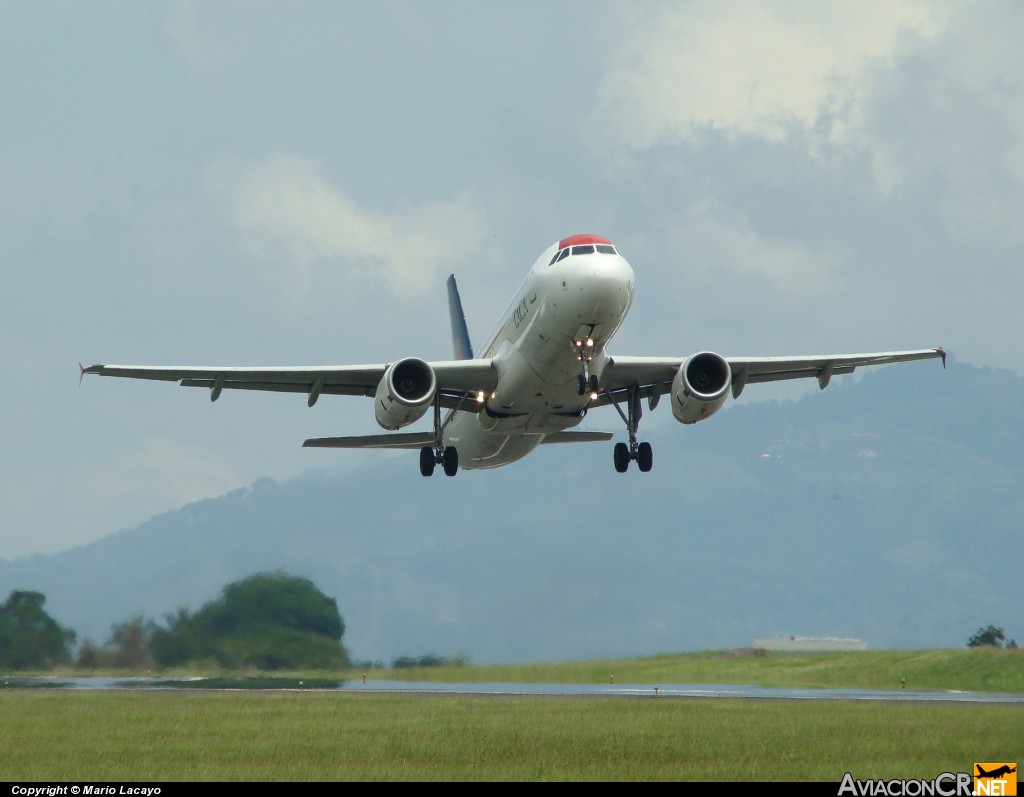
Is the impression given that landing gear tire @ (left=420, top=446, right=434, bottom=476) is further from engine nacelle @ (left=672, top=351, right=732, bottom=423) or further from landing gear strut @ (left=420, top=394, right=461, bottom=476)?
engine nacelle @ (left=672, top=351, right=732, bottom=423)

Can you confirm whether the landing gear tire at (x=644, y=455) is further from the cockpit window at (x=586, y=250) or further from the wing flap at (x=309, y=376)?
the cockpit window at (x=586, y=250)

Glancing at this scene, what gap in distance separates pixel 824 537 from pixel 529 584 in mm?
92382

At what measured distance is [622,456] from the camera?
35125 mm

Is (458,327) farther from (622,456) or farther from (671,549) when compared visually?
(671,549)

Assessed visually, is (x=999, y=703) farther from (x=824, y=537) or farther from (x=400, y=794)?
(x=824, y=537)

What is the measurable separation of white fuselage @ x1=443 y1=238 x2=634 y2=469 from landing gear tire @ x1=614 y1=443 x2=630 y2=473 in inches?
67.5

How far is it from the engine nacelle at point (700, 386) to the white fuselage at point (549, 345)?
1901 millimetres

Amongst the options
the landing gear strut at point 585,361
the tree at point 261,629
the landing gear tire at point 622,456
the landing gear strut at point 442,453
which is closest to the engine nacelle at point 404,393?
the landing gear strut at point 442,453

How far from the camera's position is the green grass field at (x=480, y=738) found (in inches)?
897

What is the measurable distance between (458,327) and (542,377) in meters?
15.5

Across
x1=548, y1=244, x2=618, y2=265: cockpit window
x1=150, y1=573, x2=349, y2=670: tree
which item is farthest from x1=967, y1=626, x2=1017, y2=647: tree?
x1=548, y1=244, x2=618, y2=265: cockpit window

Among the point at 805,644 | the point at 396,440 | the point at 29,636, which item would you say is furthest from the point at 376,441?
the point at 805,644

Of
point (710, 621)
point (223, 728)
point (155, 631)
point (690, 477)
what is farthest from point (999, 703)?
point (690, 477)

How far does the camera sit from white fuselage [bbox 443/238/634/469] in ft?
93.4
